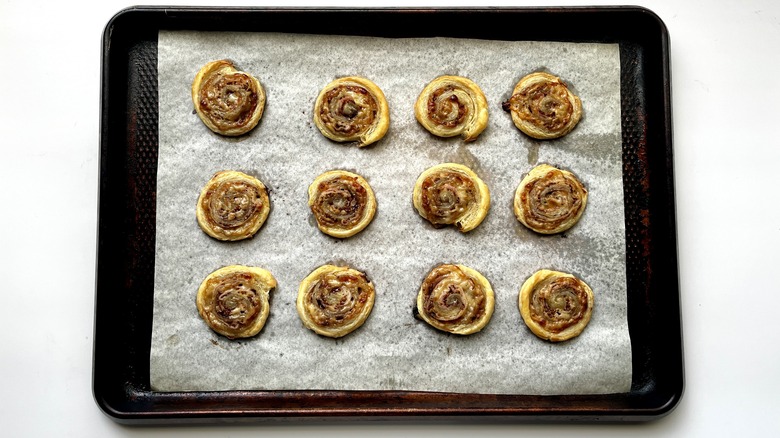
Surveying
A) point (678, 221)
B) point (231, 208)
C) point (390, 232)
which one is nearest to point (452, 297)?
point (390, 232)

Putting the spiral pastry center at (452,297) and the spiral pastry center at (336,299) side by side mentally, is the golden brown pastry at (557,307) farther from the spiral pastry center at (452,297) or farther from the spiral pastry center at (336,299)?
the spiral pastry center at (336,299)

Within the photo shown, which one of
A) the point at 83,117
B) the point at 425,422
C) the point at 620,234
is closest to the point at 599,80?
the point at 620,234

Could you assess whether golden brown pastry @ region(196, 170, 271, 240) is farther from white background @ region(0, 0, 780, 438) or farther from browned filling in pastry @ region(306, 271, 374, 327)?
white background @ region(0, 0, 780, 438)

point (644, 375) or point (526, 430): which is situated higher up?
point (644, 375)

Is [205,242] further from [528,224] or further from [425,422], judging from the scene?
[528,224]

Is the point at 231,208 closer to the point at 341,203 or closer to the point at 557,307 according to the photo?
the point at 341,203

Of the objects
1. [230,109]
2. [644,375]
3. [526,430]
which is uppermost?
[230,109]
